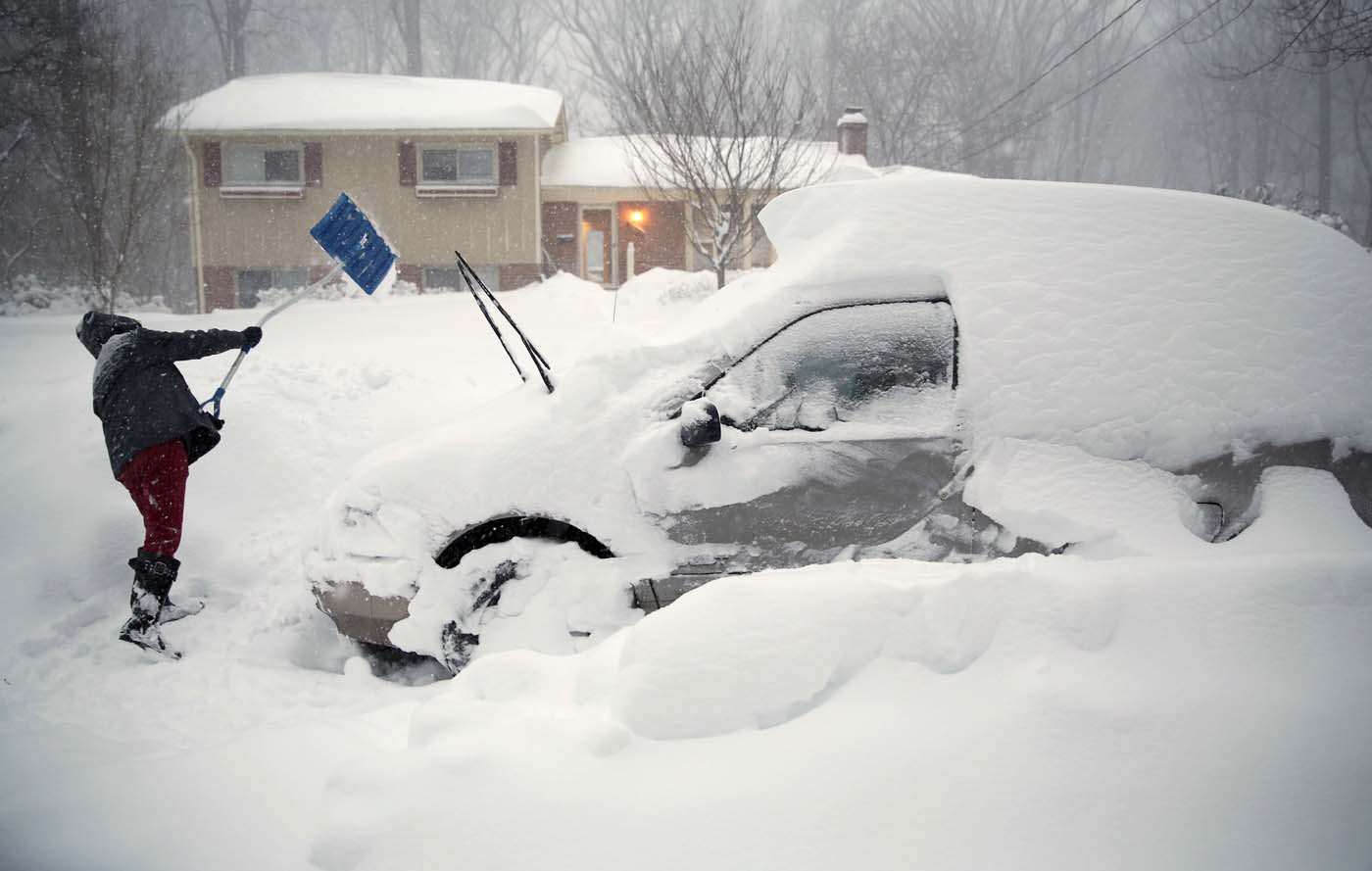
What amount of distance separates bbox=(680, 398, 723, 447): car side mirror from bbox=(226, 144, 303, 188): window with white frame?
20.8 meters

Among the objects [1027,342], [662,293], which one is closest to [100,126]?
[662,293]

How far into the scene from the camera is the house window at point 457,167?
20922 millimetres

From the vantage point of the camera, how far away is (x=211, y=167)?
20.8m

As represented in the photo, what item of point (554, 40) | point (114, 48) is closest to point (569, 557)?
point (114, 48)

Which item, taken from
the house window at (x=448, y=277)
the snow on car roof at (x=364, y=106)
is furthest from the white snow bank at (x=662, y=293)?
the snow on car roof at (x=364, y=106)

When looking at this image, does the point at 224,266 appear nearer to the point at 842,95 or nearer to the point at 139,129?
the point at 139,129

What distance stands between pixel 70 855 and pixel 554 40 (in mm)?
48294

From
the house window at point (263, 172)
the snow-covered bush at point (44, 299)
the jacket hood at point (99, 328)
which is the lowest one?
the snow-covered bush at point (44, 299)

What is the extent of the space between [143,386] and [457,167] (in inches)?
715

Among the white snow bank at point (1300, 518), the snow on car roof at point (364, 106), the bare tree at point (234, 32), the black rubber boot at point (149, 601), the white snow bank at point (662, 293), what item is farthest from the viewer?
the bare tree at point (234, 32)

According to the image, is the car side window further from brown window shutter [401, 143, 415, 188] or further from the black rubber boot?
brown window shutter [401, 143, 415, 188]

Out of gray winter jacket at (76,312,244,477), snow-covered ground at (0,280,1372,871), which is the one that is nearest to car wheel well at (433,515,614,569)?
snow-covered ground at (0,280,1372,871)

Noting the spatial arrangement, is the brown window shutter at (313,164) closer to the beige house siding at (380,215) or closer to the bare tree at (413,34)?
the beige house siding at (380,215)

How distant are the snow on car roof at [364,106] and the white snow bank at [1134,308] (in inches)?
727
